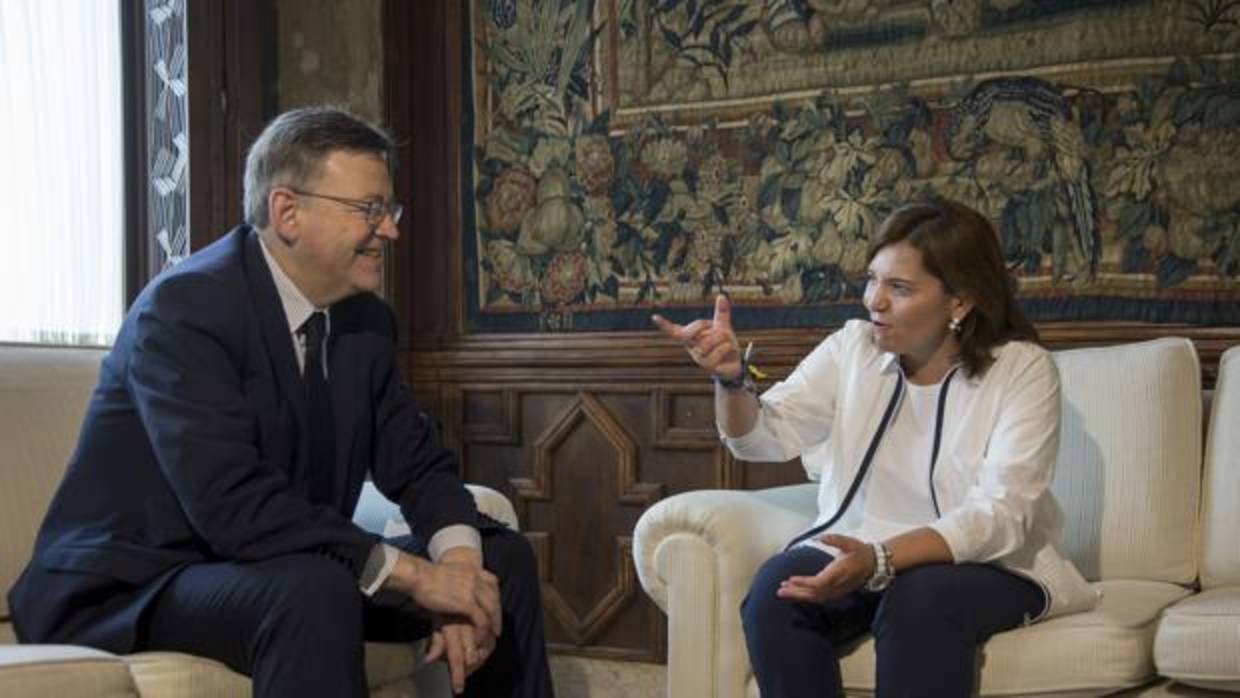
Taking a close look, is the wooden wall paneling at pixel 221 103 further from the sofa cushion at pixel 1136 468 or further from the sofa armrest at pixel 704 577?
the sofa cushion at pixel 1136 468

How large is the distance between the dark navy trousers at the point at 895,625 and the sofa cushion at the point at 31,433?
4.06ft

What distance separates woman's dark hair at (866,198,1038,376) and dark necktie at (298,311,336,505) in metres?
0.99

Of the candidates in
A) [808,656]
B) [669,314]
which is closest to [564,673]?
[669,314]

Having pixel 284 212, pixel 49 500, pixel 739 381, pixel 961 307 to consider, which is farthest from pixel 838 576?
pixel 49 500

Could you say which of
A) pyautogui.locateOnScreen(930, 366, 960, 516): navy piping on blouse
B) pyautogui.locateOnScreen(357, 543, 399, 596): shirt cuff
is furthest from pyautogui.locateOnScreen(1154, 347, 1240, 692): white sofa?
pyautogui.locateOnScreen(357, 543, 399, 596): shirt cuff

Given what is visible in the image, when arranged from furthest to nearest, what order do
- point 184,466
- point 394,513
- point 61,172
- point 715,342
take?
point 61,172, point 394,513, point 715,342, point 184,466

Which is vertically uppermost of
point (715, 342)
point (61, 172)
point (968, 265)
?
point (61, 172)

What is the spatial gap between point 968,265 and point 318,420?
114 cm

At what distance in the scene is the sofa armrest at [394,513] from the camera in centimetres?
269

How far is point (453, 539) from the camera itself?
7.70 feet

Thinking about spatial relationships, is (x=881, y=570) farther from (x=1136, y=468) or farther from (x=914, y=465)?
(x=1136, y=468)

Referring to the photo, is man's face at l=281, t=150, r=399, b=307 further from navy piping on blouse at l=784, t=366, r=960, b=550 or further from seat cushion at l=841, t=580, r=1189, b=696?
seat cushion at l=841, t=580, r=1189, b=696

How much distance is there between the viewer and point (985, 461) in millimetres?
2445

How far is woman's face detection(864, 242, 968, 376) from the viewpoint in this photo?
2.52 m
